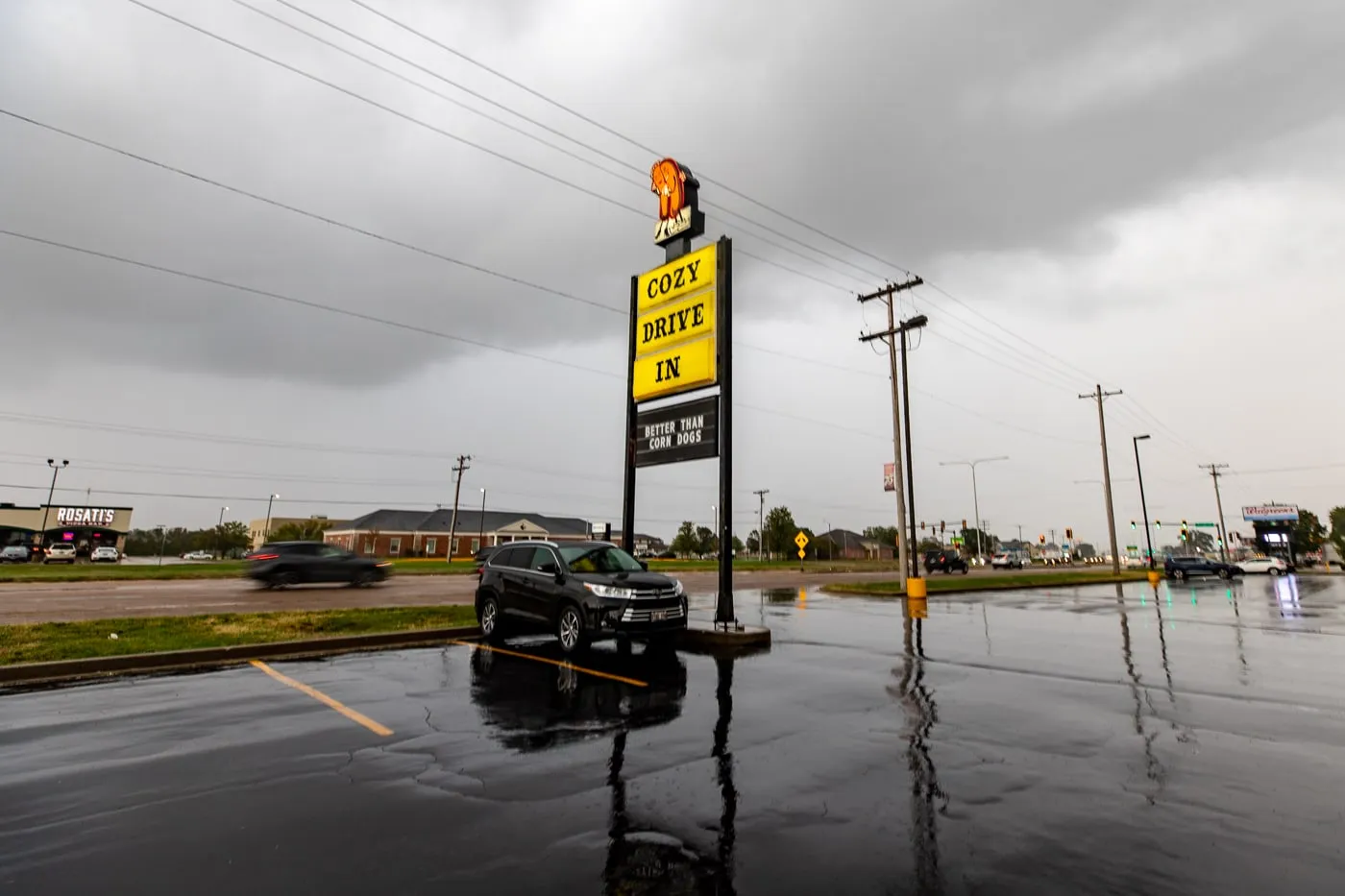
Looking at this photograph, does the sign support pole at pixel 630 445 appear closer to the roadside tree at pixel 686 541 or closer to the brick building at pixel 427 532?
the brick building at pixel 427 532

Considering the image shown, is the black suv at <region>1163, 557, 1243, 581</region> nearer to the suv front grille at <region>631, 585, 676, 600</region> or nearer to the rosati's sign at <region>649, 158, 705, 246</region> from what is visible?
the rosati's sign at <region>649, 158, 705, 246</region>

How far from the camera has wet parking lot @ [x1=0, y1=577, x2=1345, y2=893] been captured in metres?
3.31

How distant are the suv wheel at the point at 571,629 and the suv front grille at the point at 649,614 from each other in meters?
0.76

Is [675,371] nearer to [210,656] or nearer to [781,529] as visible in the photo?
[210,656]

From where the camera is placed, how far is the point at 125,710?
260 inches

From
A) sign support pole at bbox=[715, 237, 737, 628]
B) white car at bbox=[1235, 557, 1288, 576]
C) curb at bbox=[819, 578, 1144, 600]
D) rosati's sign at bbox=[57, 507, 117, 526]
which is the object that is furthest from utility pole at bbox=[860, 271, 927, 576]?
rosati's sign at bbox=[57, 507, 117, 526]

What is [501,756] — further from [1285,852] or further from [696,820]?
[1285,852]

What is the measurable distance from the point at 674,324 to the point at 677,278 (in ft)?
3.52

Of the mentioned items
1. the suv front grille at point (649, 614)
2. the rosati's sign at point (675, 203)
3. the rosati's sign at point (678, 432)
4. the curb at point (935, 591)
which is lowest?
the curb at point (935, 591)

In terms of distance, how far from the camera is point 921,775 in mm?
4758

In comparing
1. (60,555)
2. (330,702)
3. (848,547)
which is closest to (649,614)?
(330,702)

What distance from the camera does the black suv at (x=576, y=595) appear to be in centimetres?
974

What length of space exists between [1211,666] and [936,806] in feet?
27.0

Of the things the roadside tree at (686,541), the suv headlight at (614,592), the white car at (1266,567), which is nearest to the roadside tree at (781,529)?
the roadside tree at (686,541)
